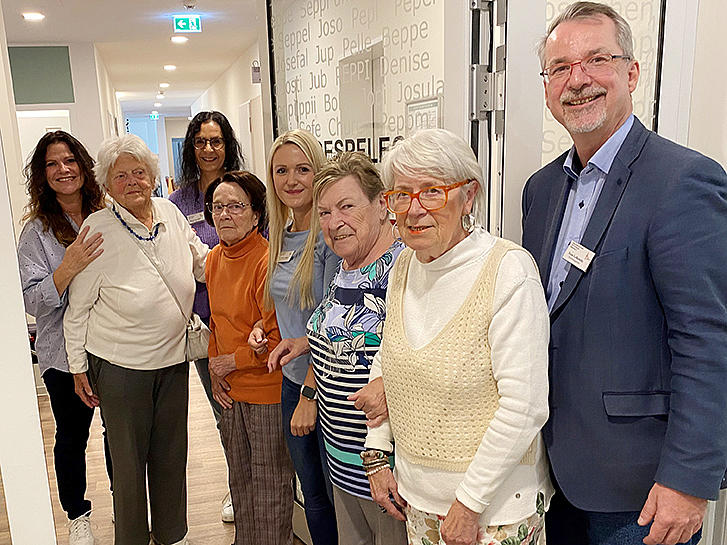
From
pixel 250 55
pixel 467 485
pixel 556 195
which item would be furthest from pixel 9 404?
pixel 250 55

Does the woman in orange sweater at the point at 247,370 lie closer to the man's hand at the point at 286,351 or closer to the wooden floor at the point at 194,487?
the man's hand at the point at 286,351

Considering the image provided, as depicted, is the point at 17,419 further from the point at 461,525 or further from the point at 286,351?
the point at 461,525

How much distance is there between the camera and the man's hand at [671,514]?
112 cm

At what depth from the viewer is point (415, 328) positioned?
51.7 inches

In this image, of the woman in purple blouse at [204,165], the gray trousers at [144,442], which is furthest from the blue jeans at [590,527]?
the woman in purple blouse at [204,165]

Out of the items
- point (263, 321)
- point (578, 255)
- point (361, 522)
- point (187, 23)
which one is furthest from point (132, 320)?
point (187, 23)

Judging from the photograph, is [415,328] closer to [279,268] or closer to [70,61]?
[279,268]

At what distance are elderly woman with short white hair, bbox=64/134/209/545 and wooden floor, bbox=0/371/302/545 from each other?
46cm

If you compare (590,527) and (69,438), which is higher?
(590,527)

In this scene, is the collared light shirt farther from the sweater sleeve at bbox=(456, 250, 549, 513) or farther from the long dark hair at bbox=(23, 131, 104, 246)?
the long dark hair at bbox=(23, 131, 104, 246)

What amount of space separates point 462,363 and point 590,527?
494 millimetres

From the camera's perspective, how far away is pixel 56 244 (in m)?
2.24

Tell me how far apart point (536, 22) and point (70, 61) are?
6.11 meters

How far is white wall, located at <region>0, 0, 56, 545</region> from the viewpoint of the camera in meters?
1.30
